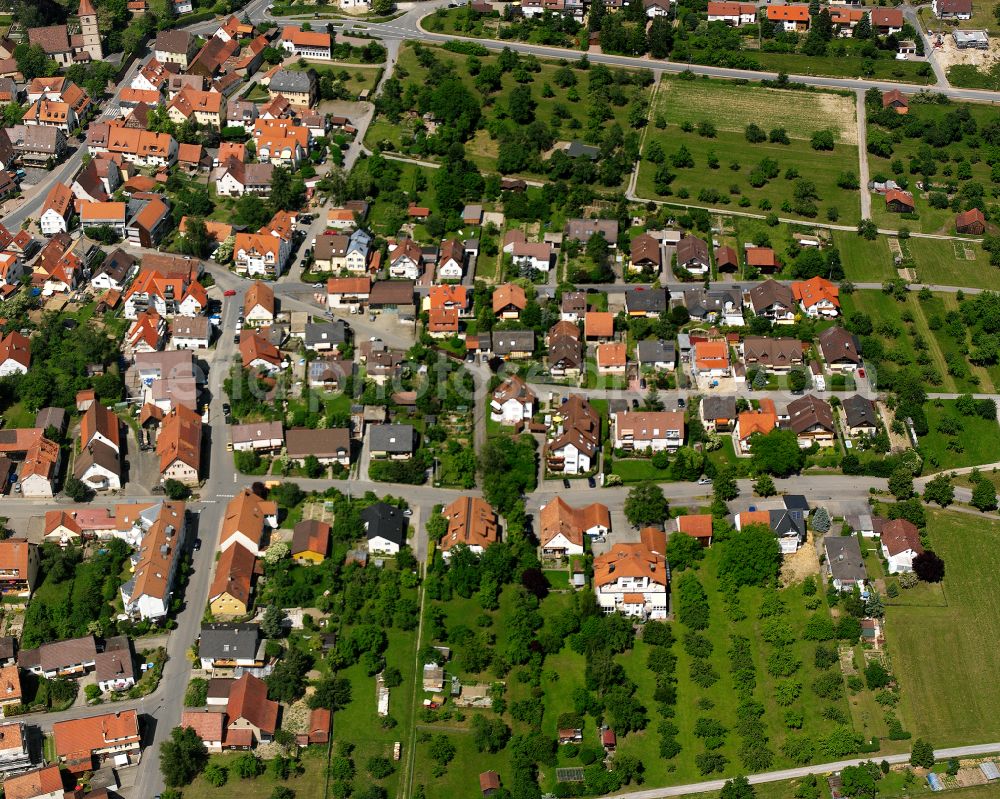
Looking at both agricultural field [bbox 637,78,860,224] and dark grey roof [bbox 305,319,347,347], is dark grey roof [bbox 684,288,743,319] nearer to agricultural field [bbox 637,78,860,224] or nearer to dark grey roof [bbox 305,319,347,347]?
agricultural field [bbox 637,78,860,224]

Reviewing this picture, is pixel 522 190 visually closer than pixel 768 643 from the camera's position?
No

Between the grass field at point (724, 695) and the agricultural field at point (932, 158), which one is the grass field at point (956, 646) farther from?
the agricultural field at point (932, 158)

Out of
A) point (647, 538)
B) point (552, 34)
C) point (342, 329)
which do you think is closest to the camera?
point (647, 538)

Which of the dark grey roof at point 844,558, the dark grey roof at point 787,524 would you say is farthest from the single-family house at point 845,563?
the dark grey roof at point 787,524

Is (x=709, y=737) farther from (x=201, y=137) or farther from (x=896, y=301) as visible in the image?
(x=201, y=137)

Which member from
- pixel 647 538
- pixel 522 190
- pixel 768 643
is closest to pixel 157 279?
pixel 522 190

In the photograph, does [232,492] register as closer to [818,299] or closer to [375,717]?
[375,717]

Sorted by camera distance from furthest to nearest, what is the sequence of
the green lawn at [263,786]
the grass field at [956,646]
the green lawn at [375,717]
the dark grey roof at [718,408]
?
the dark grey roof at [718,408] → the grass field at [956,646] → the green lawn at [375,717] → the green lawn at [263,786]

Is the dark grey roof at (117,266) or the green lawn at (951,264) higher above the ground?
the green lawn at (951,264)
